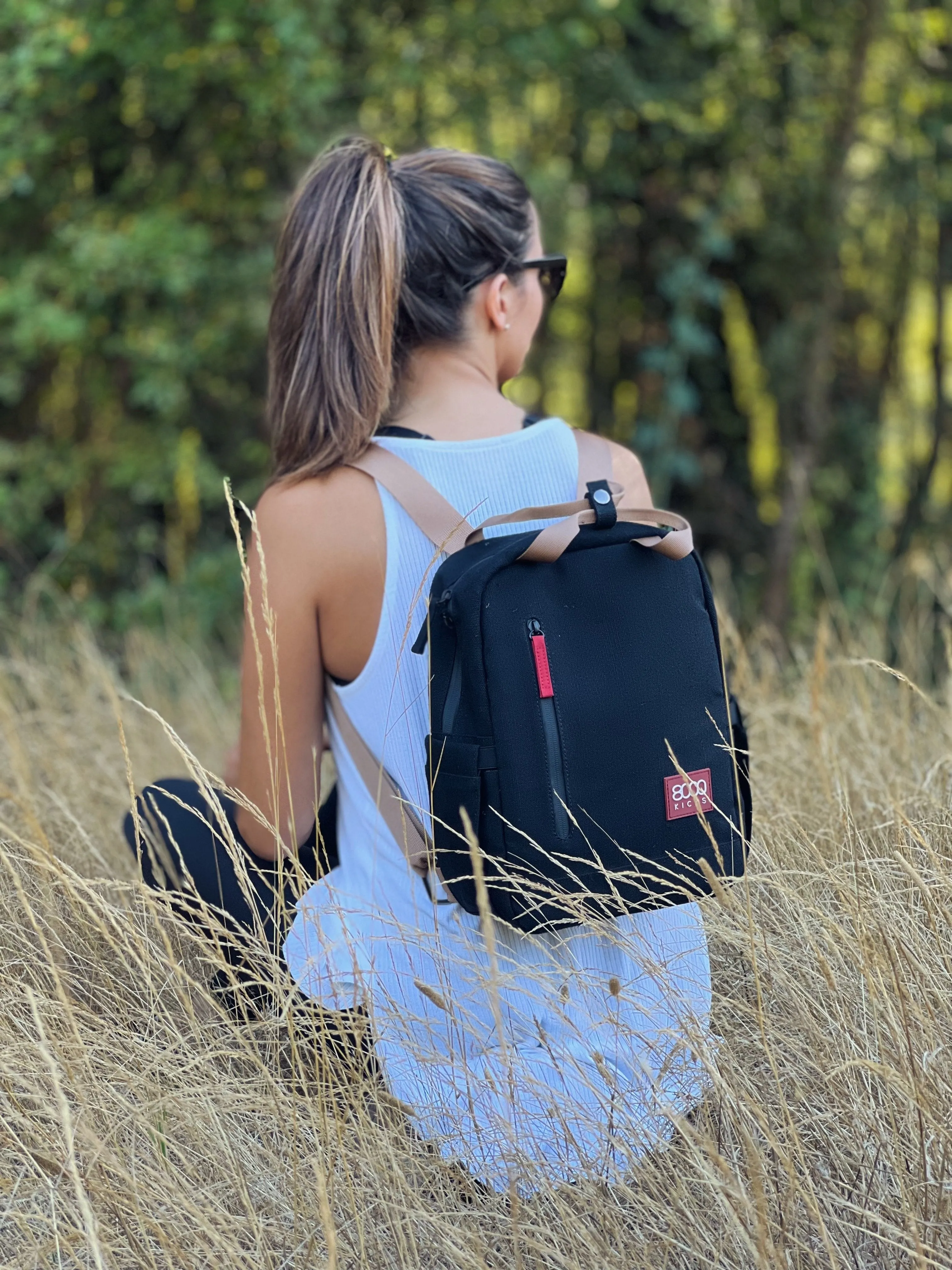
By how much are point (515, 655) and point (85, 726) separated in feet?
6.90

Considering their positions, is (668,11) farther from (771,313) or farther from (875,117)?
(771,313)

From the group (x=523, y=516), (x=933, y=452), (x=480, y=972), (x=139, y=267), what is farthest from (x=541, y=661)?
(x=933, y=452)

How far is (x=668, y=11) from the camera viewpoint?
5.41m

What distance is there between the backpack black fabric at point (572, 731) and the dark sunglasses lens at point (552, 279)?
611 mm

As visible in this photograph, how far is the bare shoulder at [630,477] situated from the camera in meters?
1.83

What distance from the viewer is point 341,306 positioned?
175 cm

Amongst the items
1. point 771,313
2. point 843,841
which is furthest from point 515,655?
point 771,313

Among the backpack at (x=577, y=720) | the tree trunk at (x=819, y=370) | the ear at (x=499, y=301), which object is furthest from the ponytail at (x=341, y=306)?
the tree trunk at (x=819, y=370)

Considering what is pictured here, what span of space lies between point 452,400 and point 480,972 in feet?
2.75

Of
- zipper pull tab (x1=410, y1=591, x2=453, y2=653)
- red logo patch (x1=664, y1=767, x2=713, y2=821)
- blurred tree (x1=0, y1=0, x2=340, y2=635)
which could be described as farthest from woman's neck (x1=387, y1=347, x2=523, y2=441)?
blurred tree (x1=0, y1=0, x2=340, y2=635)

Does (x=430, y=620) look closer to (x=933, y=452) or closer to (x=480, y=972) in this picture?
(x=480, y=972)

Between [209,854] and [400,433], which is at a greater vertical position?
[400,433]

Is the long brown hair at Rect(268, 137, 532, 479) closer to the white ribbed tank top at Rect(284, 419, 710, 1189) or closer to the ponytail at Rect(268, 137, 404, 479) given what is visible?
the ponytail at Rect(268, 137, 404, 479)

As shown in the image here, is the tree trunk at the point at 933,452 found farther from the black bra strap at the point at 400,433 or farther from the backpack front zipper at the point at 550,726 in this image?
the backpack front zipper at the point at 550,726
